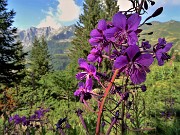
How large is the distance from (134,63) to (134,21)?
0.25m

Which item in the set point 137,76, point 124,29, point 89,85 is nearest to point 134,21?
point 124,29

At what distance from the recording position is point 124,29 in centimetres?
145

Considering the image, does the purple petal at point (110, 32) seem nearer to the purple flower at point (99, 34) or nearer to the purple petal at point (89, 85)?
the purple flower at point (99, 34)

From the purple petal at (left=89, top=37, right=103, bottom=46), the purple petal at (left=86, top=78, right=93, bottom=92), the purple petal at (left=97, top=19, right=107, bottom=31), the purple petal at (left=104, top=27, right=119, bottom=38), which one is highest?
the purple petal at (left=97, top=19, right=107, bottom=31)

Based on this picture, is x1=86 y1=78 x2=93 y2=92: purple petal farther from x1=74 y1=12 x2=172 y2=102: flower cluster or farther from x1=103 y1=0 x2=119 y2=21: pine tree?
x1=103 y1=0 x2=119 y2=21: pine tree

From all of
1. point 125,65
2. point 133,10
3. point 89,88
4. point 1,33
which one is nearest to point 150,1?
point 133,10

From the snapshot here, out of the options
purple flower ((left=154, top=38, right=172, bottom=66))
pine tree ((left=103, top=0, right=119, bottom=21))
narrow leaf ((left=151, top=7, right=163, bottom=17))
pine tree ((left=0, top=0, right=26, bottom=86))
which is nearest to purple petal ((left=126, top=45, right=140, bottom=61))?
purple flower ((left=154, top=38, right=172, bottom=66))

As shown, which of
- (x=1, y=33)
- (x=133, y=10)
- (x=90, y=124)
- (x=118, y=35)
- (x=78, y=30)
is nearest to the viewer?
(x=118, y=35)

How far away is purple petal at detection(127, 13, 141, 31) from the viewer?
1415 millimetres

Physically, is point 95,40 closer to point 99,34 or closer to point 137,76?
point 99,34

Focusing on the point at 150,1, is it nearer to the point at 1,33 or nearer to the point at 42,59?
the point at 1,33

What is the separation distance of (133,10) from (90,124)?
4728mm

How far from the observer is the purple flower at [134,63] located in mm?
1284

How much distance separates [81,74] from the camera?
61.2 inches
